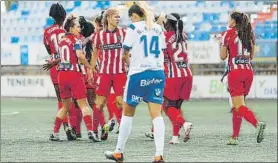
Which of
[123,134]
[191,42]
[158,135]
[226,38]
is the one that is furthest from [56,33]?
[191,42]

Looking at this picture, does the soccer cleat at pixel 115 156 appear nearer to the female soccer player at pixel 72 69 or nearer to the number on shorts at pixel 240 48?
the female soccer player at pixel 72 69

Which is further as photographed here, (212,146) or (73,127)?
(73,127)

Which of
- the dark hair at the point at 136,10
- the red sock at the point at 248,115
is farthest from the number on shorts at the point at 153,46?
the red sock at the point at 248,115

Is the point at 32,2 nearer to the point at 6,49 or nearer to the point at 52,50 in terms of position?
the point at 6,49

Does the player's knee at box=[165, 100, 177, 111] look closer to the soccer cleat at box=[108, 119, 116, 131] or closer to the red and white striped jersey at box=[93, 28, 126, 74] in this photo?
the red and white striped jersey at box=[93, 28, 126, 74]

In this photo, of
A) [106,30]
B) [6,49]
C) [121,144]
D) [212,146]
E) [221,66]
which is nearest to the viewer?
[121,144]

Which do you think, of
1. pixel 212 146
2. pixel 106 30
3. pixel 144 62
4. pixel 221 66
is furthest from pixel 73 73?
pixel 221 66

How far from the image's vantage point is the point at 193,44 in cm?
2972

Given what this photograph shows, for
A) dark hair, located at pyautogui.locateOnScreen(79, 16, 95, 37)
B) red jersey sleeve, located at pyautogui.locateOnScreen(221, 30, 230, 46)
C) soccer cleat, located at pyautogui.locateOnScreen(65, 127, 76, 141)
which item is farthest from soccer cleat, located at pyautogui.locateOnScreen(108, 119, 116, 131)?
red jersey sleeve, located at pyautogui.locateOnScreen(221, 30, 230, 46)

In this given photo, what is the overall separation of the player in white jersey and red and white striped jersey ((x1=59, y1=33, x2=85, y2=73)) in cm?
273

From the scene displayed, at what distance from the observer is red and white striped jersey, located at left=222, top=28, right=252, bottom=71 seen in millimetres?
10648

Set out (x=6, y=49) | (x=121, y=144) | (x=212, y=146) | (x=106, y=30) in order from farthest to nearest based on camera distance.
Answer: (x=6, y=49)
(x=106, y=30)
(x=212, y=146)
(x=121, y=144)

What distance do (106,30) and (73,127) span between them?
1506 mm

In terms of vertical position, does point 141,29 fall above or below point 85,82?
above
